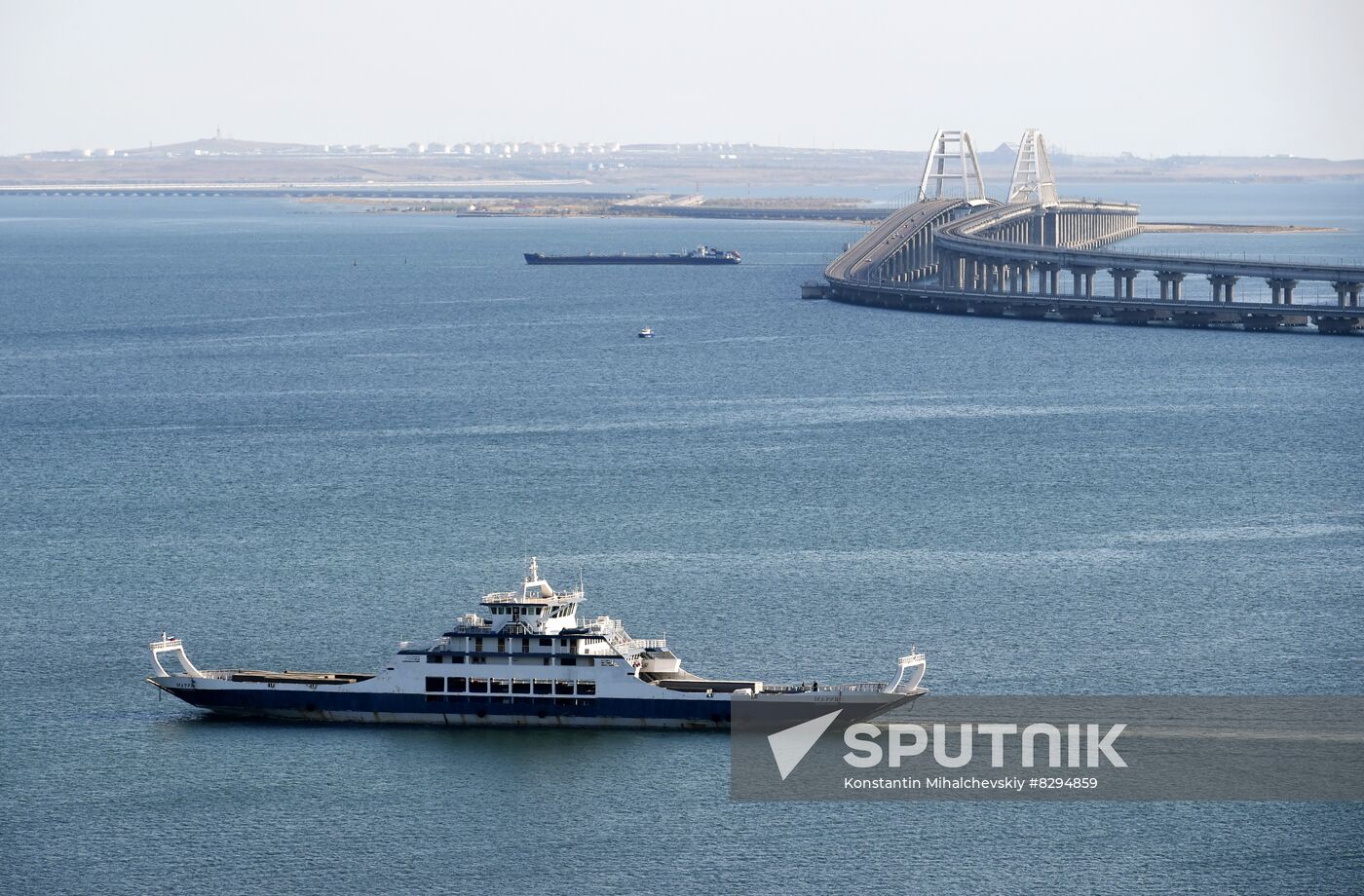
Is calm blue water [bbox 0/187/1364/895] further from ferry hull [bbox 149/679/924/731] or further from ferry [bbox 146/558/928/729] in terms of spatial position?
ferry [bbox 146/558/928/729]

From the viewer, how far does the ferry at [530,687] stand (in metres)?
50.7

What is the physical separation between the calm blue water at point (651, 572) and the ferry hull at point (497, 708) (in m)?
0.50

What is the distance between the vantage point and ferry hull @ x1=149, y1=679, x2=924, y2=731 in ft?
165

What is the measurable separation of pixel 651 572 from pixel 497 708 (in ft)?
45.4

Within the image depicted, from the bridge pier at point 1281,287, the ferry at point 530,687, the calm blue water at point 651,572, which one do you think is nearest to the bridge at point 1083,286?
the bridge pier at point 1281,287

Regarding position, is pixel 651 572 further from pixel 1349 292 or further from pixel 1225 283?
pixel 1225 283

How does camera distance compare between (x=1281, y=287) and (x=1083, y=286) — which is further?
(x=1083, y=286)

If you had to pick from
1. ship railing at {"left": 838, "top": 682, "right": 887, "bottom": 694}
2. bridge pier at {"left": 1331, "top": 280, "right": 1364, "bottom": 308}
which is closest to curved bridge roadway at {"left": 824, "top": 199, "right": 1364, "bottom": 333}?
bridge pier at {"left": 1331, "top": 280, "right": 1364, "bottom": 308}

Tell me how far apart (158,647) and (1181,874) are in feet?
80.5

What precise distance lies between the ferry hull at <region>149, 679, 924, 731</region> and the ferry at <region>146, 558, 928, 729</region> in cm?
2

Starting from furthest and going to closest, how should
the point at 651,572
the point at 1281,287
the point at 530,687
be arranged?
1. the point at 1281,287
2. the point at 651,572
3. the point at 530,687

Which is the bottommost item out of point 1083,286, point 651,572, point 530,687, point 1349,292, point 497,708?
point 1083,286

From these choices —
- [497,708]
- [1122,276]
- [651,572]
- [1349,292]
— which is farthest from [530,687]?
[1122,276]

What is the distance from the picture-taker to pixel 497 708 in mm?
51594
